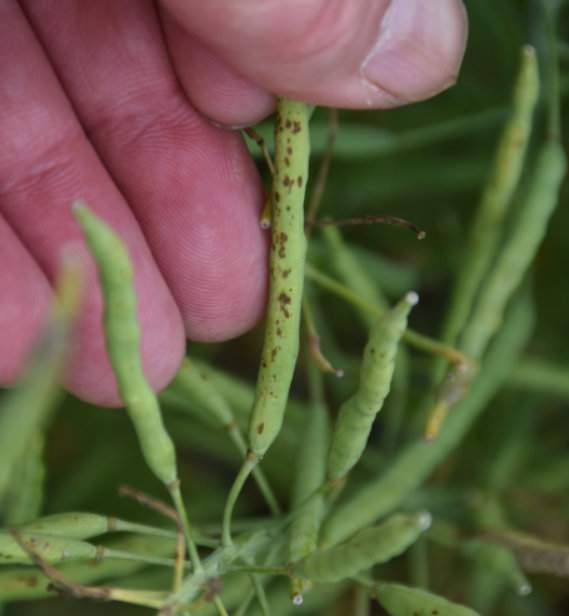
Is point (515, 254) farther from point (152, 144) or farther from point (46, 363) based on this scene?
point (46, 363)

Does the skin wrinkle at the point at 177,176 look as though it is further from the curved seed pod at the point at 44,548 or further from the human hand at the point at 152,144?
the curved seed pod at the point at 44,548

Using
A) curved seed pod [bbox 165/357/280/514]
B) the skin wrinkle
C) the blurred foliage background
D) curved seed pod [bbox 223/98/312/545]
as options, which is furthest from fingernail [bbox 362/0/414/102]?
curved seed pod [bbox 165/357/280/514]

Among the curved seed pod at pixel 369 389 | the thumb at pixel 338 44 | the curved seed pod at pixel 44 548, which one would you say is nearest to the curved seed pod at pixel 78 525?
the curved seed pod at pixel 44 548

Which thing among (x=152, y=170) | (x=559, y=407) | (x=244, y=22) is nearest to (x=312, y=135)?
(x=152, y=170)

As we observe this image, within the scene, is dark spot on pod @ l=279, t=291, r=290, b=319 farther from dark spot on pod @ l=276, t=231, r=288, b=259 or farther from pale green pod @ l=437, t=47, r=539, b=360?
pale green pod @ l=437, t=47, r=539, b=360

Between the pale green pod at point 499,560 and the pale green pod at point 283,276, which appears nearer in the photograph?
the pale green pod at point 283,276

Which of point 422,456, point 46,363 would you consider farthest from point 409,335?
point 46,363
